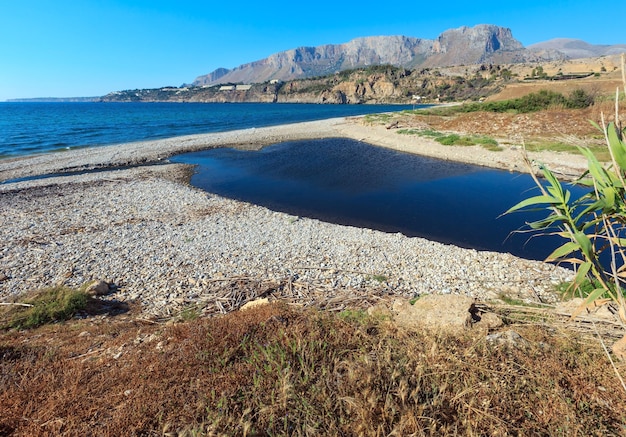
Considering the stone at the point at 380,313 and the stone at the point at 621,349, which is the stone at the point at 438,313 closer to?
the stone at the point at 380,313

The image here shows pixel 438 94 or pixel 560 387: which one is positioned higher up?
pixel 438 94

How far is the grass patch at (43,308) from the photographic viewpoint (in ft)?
23.2

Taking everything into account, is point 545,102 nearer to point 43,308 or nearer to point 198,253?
point 198,253

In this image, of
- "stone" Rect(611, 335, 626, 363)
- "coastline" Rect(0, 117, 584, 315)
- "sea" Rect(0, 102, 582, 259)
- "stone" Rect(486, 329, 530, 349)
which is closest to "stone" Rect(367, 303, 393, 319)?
"stone" Rect(486, 329, 530, 349)

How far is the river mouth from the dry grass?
7.23m

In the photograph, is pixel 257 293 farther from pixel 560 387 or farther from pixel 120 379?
pixel 560 387

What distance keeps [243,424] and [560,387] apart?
3.71m

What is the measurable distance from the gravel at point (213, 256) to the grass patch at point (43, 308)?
102 cm

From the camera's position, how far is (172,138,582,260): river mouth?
47.5ft

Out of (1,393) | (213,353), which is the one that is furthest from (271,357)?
(1,393)

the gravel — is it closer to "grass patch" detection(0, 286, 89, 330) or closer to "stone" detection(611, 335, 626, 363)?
"grass patch" detection(0, 286, 89, 330)

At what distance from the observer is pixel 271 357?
4.27 m

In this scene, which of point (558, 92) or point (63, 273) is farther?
point (558, 92)

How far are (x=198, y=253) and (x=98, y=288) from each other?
10.5ft
